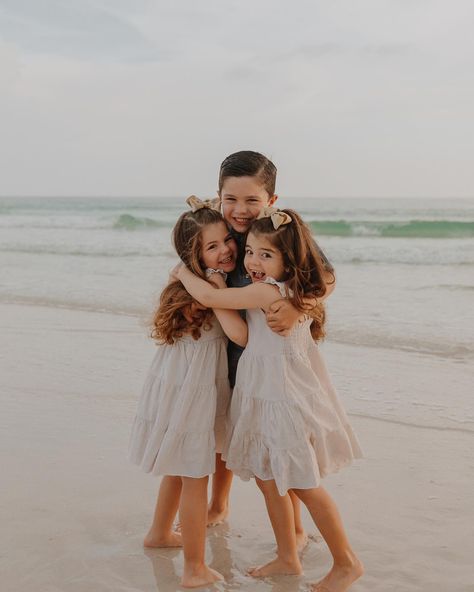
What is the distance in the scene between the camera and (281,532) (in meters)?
2.83

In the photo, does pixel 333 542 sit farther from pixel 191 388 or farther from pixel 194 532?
pixel 191 388

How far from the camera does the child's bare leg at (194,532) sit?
2797 millimetres

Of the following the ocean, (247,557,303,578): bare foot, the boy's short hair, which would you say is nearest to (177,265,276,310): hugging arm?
the boy's short hair

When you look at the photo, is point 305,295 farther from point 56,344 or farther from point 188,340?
point 56,344

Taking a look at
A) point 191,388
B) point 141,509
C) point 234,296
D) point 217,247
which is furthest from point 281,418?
point 141,509

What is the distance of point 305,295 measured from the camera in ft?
9.12

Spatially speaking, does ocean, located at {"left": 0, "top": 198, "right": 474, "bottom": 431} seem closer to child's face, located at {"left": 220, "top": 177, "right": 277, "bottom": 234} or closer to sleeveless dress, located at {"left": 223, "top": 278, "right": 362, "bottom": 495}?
child's face, located at {"left": 220, "top": 177, "right": 277, "bottom": 234}

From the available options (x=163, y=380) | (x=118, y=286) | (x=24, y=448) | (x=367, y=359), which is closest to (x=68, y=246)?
(x=118, y=286)

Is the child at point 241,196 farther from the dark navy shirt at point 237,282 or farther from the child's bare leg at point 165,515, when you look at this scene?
the child's bare leg at point 165,515

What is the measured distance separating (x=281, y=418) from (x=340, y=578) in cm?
63

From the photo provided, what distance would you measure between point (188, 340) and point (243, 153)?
0.79 metres

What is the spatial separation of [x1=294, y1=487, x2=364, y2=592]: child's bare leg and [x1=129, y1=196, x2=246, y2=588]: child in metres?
0.39

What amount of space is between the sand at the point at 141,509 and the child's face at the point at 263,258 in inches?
45.7

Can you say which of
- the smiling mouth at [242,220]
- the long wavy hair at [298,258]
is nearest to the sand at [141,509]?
the long wavy hair at [298,258]
